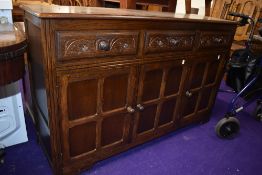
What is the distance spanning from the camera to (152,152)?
60.4 inches

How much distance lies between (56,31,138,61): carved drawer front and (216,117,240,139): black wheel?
40.7 inches

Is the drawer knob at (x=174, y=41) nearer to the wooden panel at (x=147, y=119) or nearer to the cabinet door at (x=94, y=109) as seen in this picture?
the cabinet door at (x=94, y=109)

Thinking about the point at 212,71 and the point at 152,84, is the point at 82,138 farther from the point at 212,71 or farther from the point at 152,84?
the point at 212,71

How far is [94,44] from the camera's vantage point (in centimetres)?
95

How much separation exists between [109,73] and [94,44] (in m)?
0.18

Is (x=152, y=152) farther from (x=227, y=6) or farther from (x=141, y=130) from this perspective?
(x=227, y=6)

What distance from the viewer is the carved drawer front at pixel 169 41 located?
3.76 ft

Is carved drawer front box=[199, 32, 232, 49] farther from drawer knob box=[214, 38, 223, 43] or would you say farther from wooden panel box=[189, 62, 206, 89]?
wooden panel box=[189, 62, 206, 89]

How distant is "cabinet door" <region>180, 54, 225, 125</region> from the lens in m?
1.54

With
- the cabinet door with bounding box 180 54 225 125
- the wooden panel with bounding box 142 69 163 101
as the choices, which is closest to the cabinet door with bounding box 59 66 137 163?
the wooden panel with bounding box 142 69 163 101

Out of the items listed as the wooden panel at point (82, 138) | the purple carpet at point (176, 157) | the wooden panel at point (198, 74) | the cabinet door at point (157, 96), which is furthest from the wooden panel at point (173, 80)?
the wooden panel at point (82, 138)

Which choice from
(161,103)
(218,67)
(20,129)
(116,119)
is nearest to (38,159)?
(20,129)

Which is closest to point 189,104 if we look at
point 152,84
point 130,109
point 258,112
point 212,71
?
point 212,71

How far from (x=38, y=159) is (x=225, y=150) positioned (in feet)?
4.49
